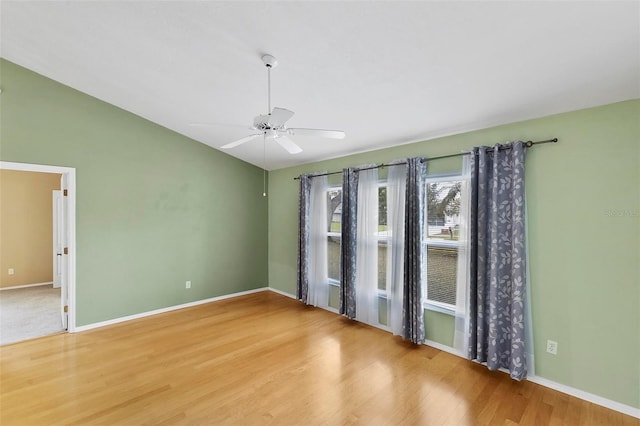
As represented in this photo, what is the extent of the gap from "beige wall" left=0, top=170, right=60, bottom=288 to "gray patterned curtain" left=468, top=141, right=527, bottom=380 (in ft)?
25.9

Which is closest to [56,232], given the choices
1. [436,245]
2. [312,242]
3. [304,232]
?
[304,232]

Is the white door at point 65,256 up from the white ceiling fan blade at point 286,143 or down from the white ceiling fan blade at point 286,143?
down

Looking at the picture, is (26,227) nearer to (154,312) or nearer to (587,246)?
(154,312)

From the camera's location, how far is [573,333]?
95.8 inches

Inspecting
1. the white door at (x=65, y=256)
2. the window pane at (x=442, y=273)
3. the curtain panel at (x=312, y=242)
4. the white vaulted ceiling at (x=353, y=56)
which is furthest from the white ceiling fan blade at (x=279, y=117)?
the white door at (x=65, y=256)

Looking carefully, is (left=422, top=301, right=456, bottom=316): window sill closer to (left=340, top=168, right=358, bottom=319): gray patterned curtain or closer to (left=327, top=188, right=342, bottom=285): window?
(left=340, top=168, right=358, bottom=319): gray patterned curtain

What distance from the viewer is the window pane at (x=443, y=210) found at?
3.24 metres

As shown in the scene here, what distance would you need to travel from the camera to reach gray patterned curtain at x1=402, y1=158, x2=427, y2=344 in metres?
3.33

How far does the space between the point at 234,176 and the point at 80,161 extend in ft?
7.30

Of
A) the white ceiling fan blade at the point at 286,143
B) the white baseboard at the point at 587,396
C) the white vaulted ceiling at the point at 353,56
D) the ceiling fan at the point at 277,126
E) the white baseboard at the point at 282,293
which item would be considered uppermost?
the white vaulted ceiling at the point at 353,56

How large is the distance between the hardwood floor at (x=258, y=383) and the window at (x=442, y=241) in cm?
63

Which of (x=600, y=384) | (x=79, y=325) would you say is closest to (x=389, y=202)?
(x=600, y=384)

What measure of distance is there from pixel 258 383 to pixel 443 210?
2.70 metres

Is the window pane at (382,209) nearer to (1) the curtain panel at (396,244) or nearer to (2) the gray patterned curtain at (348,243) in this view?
(1) the curtain panel at (396,244)
